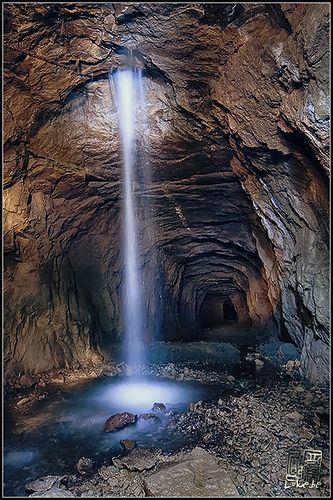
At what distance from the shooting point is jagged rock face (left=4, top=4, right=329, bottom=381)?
18.5 feet

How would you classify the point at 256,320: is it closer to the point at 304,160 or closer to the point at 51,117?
the point at 304,160

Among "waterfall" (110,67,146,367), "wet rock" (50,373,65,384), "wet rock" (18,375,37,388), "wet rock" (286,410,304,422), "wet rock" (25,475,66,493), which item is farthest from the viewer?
"wet rock" (50,373,65,384)

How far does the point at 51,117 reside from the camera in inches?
289

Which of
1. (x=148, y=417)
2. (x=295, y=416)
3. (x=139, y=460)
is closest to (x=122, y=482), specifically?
(x=139, y=460)

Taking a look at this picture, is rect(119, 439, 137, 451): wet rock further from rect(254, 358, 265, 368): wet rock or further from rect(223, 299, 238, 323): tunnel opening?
rect(223, 299, 238, 323): tunnel opening

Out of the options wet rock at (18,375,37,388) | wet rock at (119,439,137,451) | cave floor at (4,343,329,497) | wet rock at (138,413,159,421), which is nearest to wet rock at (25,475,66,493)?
cave floor at (4,343,329,497)

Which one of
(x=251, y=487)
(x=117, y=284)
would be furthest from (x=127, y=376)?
(x=251, y=487)

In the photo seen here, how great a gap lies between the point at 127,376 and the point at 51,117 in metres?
5.61

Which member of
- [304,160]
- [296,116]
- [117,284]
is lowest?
[117,284]

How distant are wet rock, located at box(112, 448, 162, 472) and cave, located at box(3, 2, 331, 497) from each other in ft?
0.07

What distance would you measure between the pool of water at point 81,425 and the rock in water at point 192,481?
698 millimetres

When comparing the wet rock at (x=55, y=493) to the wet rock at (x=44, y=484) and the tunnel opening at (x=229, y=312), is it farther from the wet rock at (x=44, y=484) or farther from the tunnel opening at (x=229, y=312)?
the tunnel opening at (x=229, y=312)

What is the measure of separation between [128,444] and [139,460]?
52 centimetres

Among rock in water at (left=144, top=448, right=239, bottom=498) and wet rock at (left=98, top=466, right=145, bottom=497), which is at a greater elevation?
rock in water at (left=144, top=448, right=239, bottom=498)
